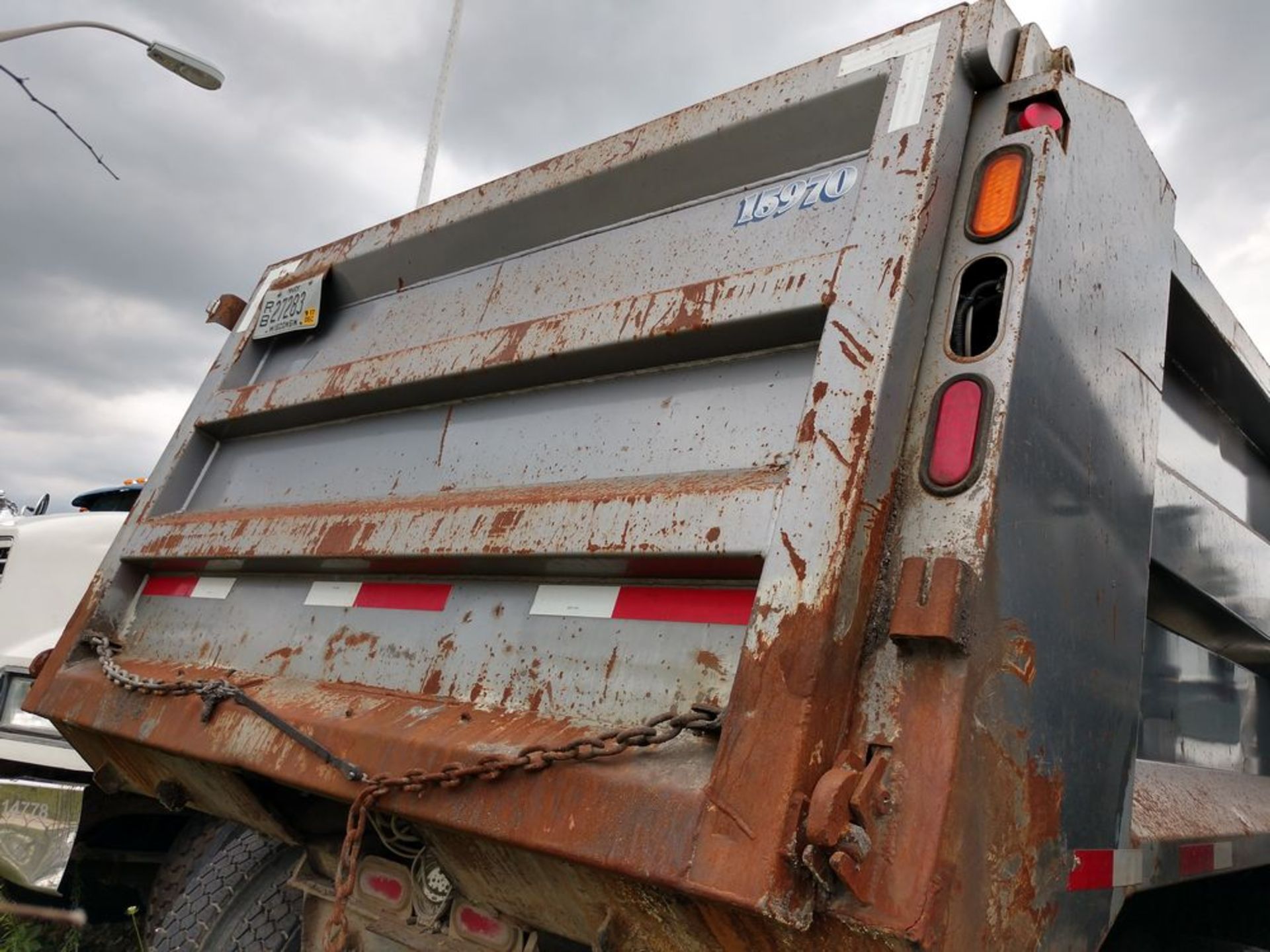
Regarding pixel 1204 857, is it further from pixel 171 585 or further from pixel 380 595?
pixel 171 585

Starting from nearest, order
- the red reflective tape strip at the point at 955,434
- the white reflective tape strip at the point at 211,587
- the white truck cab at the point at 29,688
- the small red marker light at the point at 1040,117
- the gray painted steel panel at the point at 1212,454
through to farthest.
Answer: the red reflective tape strip at the point at 955,434
the small red marker light at the point at 1040,117
the gray painted steel panel at the point at 1212,454
the white reflective tape strip at the point at 211,587
the white truck cab at the point at 29,688

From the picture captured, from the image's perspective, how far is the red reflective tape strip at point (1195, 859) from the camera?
175cm

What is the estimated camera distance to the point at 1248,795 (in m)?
2.29

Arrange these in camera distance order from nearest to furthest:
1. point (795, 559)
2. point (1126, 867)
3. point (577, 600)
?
point (795, 559) < point (1126, 867) < point (577, 600)

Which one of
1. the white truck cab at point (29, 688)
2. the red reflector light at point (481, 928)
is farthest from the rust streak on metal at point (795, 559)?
the white truck cab at point (29, 688)

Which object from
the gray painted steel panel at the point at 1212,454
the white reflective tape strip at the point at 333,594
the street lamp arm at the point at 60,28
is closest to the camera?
the white reflective tape strip at the point at 333,594

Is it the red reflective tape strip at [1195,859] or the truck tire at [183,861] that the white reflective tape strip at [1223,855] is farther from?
the truck tire at [183,861]

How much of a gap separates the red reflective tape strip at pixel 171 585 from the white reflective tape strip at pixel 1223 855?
2.37 m

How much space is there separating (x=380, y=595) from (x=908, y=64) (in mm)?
1412

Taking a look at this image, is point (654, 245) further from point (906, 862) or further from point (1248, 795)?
point (1248, 795)

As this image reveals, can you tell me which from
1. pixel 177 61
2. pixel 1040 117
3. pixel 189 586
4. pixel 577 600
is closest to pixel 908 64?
pixel 1040 117

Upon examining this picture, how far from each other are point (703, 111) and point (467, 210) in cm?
71

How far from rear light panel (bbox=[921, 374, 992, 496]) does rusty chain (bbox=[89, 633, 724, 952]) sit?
43 centimetres

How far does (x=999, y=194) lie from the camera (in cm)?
149
